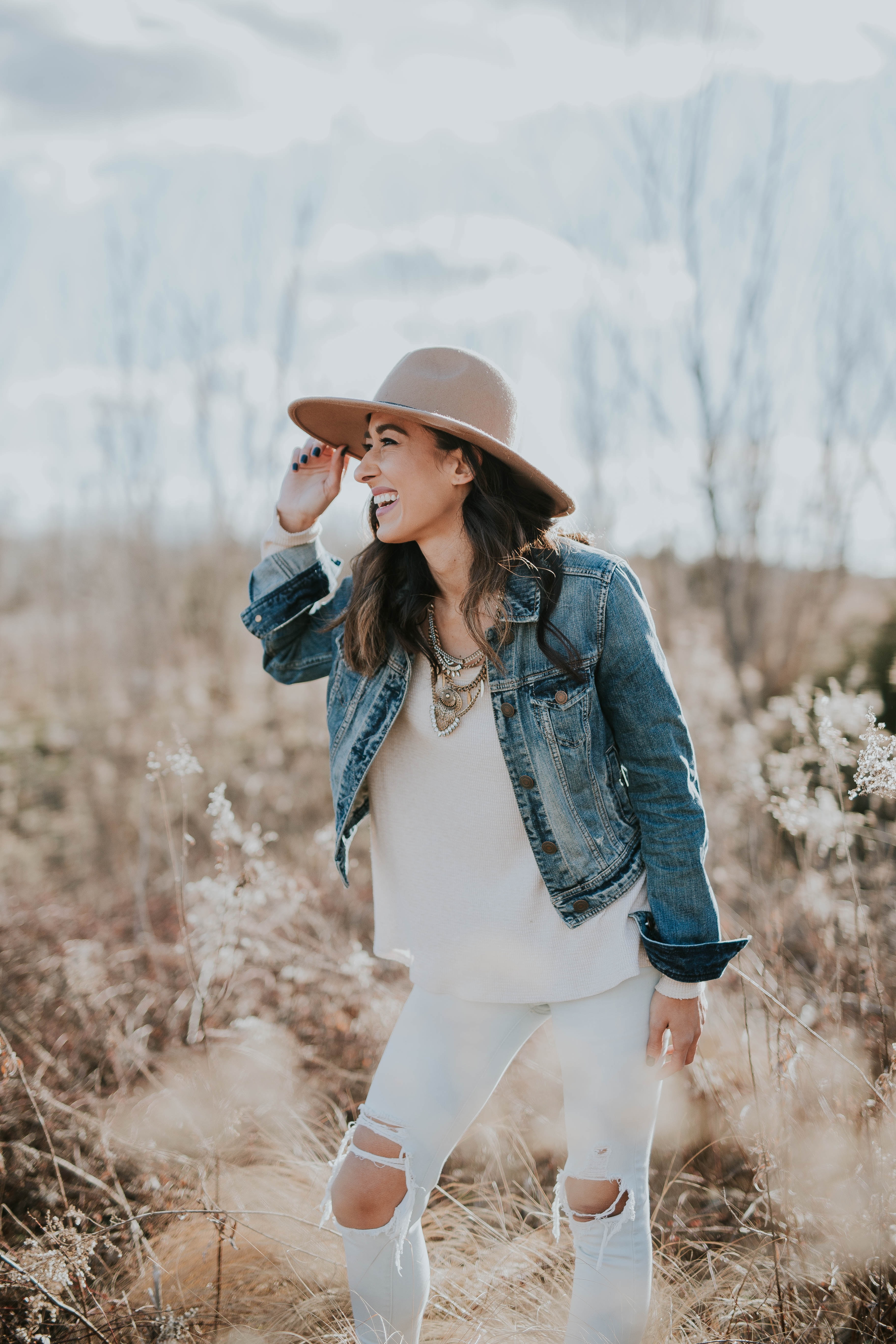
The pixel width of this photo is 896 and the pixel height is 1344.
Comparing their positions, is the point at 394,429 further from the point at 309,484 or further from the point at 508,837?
the point at 508,837

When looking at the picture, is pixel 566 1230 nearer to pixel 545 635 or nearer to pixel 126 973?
pixel 545 635

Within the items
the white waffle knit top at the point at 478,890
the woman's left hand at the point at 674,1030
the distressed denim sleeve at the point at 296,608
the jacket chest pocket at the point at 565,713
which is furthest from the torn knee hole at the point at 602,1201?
the distressed denim sleeve at the point at 296,608

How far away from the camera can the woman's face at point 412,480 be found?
1.72m

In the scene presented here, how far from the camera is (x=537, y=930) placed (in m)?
1.64

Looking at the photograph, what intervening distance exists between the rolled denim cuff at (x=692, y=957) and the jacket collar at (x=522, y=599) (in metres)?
0.66

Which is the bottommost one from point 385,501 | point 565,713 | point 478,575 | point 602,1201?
point 602,1201

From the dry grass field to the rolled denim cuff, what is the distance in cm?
12

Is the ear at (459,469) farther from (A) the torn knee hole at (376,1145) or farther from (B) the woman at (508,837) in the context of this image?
(A) the torn knee hole at (376,1145)

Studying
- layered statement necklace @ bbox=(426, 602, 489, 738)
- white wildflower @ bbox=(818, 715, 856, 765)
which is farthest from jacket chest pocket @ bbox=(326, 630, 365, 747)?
white wildflower @ bbox=(818, 715, 856, 765)

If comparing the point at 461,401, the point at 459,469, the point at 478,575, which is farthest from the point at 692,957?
the point at 461,401

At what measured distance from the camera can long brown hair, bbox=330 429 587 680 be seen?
169cm

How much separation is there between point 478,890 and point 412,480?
0.84 meters

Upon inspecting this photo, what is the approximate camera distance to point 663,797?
1.61m

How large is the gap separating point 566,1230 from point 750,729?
120 inches
